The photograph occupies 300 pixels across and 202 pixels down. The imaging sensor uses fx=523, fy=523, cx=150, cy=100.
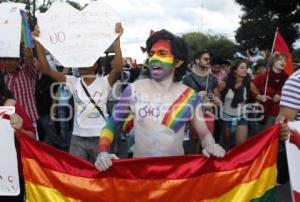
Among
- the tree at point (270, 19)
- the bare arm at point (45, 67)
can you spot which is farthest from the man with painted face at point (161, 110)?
the tree at point (270, 19)

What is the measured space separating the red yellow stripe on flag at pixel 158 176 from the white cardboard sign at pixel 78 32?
4.74 feet

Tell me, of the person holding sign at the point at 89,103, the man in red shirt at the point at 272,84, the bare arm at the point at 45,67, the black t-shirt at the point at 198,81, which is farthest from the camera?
the man in red shirt at the point at 272,84

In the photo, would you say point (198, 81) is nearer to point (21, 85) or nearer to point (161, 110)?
point (21, 85)

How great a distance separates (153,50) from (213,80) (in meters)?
3.70

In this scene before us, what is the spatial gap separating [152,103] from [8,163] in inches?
43.7

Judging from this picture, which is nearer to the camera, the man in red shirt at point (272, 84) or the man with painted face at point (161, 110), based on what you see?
the man with painted face at point (161, 110)

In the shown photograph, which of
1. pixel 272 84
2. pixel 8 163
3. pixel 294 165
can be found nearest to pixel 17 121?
pixel 8 163

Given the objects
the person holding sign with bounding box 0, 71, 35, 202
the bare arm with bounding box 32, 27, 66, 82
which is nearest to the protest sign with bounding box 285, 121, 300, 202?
the person holding sign with bounding box 0, 71, 35, 202

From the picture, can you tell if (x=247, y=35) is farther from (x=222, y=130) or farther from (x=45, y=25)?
(x=45, y=25)

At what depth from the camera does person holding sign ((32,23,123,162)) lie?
4781mm

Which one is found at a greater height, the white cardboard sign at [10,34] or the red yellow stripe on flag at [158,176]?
the white cardboard sign at [10,34]

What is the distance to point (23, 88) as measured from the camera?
20.2 feet

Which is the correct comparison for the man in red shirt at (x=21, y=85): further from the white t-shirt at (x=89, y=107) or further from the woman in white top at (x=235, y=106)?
the woman in white top at (x=235, y=106)

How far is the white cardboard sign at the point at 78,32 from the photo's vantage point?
4844 mm
